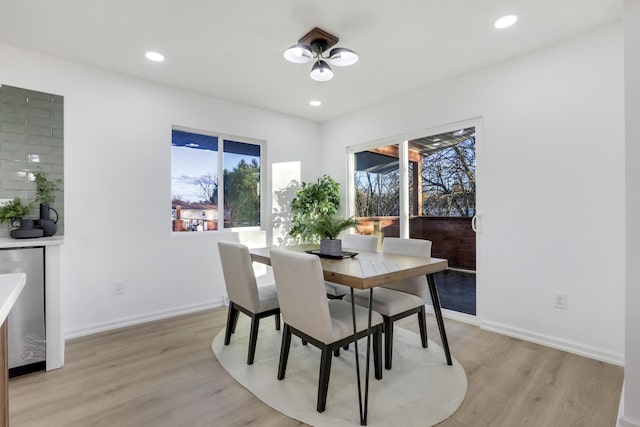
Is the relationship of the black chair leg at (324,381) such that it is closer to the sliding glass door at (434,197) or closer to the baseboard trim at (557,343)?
the baseboard trim at (557,343)

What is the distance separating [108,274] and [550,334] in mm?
4052

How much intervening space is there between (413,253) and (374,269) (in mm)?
864

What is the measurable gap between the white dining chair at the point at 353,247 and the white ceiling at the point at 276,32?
1.67m

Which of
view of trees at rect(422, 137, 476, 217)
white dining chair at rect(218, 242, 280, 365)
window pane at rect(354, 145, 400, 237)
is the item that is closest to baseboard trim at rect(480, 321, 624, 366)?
view of trees at rect(422, 137, 476, 217)

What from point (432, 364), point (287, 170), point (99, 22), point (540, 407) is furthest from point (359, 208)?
point (99, 22)

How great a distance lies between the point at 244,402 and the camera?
6.18ft

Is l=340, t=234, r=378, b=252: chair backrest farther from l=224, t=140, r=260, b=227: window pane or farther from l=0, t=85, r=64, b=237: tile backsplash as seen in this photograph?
l=0, t=85, r=64, b=237: tile backsplash

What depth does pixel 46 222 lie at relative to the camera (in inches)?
103

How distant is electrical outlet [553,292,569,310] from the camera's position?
2.58m

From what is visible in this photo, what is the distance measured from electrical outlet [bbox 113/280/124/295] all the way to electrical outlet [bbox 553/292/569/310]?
3972 millimetres

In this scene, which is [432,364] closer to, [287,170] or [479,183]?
[479,183]

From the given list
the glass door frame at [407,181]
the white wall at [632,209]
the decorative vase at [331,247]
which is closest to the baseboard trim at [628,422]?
the white wall at [632,209]

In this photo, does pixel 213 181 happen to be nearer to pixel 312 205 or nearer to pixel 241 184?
pixel 241 184

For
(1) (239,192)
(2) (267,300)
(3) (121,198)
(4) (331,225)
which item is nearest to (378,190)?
(1) (239,192)
